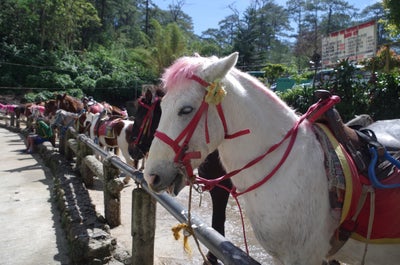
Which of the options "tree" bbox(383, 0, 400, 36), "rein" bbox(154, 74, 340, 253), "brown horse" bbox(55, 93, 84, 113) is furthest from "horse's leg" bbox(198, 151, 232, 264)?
"brown horse" bbox(55, 93, 84, 113)

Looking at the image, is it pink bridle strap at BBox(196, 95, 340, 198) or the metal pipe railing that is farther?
pink bridle strap at BBox(196, 95, 340, 198)

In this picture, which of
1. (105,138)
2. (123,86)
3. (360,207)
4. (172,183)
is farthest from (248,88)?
(123,86)

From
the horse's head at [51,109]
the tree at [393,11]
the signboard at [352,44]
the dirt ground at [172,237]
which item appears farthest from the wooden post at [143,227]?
the signboard at [352,44]

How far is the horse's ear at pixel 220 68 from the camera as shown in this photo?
1.89 metres

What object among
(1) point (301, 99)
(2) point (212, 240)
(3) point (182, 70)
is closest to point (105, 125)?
(1) point (301, 99)

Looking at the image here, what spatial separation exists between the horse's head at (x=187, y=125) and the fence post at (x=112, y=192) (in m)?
2.82

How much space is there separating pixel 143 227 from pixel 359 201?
197 centimetres

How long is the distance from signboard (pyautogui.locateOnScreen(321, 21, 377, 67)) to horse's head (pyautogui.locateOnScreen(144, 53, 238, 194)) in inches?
565

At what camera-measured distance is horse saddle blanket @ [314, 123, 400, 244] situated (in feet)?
5.94

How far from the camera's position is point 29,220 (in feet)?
17.4

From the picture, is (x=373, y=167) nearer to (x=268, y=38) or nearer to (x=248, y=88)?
(x=248, y=88)

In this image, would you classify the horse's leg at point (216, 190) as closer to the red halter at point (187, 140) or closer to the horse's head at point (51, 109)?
the red halter at point (187, 140)

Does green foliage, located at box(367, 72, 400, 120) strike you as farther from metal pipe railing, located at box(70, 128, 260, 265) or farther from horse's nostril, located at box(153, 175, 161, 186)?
horse's nostril, located at box(153, 175, 161, 186)

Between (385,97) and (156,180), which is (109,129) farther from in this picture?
(156,180)
